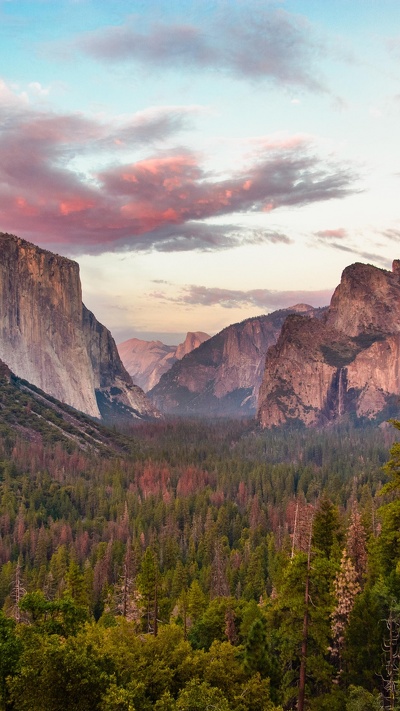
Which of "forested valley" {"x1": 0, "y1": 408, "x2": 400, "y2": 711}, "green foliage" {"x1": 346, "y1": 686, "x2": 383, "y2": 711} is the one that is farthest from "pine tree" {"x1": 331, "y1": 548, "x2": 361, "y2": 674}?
"green foliage" {"x1": 346, "y1": 686, "x2": 383, "y2": 711}

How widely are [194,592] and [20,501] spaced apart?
9881 cm

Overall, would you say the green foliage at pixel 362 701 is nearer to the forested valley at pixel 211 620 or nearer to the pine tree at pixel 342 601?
the forested valley at pixel 211 620

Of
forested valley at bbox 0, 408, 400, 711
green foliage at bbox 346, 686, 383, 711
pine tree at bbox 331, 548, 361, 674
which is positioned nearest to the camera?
forested valley at bbox 0, 408, 400, 711

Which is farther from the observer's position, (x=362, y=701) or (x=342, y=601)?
(x=342, y=601)

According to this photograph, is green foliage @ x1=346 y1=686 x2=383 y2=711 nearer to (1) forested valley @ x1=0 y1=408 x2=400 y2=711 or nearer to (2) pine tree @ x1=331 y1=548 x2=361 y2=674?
(1) forested valley @ x1=0 y1=408 x2=400 y2=711

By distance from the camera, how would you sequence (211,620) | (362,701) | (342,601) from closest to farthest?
(362,701), (342,601), (211,620)

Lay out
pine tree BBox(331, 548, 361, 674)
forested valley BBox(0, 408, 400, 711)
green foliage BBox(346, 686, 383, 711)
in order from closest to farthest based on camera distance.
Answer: forested valley BBox(0, 408, 400, 711)
green foliage BBox(346, 686, 383, 711)
pine tree BBox(331, 548, 361, 674)

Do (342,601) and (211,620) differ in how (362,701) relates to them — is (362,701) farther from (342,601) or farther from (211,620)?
(211,620)

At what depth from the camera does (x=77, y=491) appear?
169500mm

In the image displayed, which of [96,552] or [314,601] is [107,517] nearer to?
[96,552]

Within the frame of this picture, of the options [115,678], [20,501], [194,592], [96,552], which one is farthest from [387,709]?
[20,501]

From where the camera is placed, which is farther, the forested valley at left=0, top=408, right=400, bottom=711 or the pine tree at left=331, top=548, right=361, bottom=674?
the pine tree at left=331, top=548, right=361, bottom=674

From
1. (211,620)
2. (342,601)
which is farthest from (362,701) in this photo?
(211,620)

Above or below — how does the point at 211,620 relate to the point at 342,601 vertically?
below
